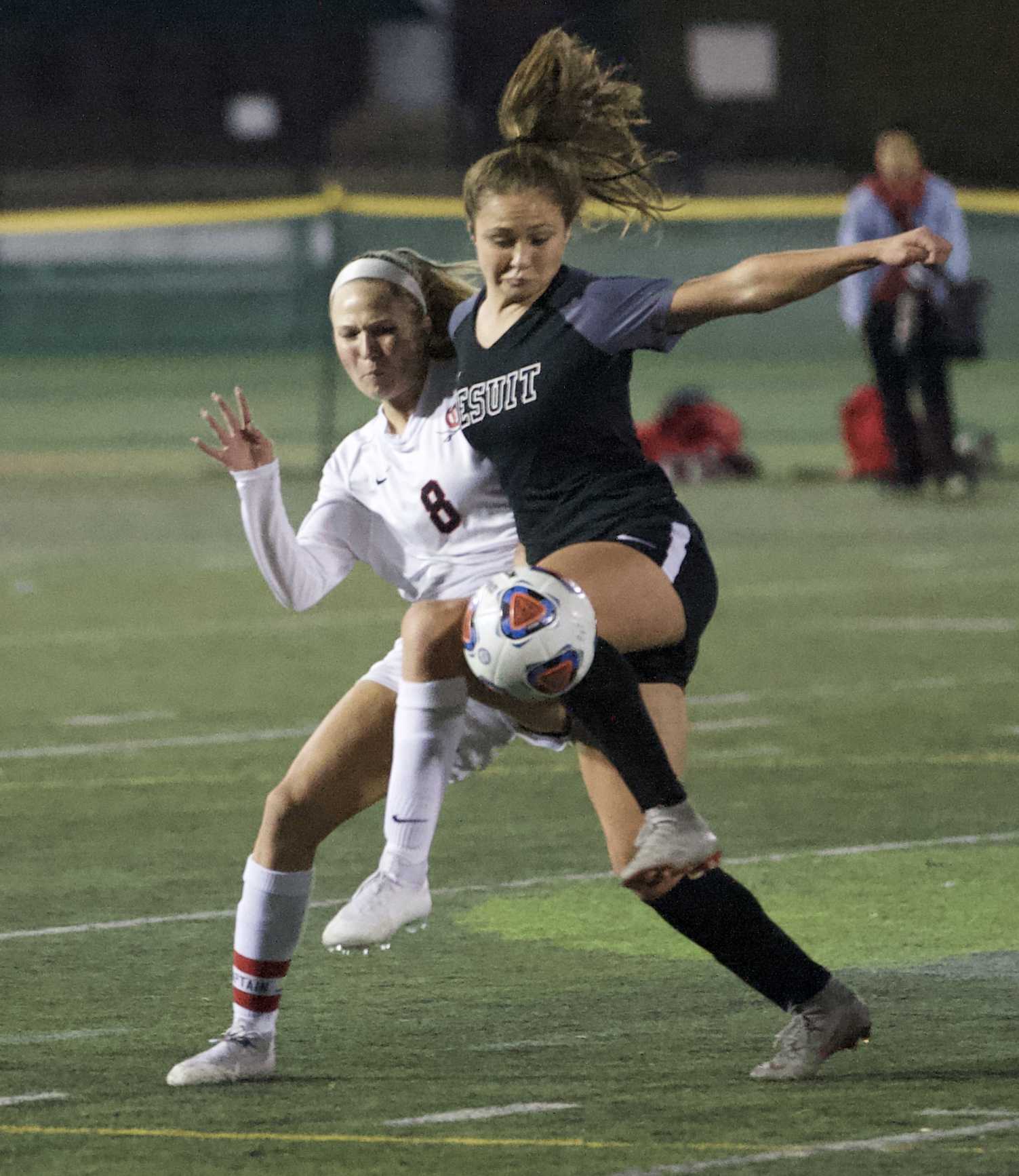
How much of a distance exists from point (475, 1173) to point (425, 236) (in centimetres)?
2147

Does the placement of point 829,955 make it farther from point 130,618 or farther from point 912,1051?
point 130,618

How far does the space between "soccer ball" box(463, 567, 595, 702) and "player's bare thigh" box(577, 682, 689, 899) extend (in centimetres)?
23

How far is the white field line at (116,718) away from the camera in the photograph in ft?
36.9

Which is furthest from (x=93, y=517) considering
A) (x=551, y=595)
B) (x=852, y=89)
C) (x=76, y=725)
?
(x=852, y=89)

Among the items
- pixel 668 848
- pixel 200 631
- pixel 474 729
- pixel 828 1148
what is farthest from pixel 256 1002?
pixel 200 631

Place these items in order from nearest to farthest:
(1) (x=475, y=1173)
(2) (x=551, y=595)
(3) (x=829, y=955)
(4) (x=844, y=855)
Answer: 1. (1) (x=475, y=1173)
2. (2) (x=551, y=595)
3. (3) (x=829, y=955)
4. (4) (x=844, y=855)

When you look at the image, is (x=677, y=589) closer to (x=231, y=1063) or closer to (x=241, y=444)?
(x=241, y=444)

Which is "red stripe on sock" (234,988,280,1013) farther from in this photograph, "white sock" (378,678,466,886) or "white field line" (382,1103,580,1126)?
"white field line" (382,1103,580,1126)

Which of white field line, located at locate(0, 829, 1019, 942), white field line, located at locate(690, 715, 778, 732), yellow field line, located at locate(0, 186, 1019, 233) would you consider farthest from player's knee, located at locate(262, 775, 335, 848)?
yellow field line, located at locate(0, 186, 1019, 233)

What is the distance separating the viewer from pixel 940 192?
19.1 meters

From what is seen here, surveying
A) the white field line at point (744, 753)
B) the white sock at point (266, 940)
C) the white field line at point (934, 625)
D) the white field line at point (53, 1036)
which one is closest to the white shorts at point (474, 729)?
the white sock at point (266, 940)

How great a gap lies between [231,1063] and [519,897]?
2223mm

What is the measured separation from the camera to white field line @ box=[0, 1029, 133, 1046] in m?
6.27

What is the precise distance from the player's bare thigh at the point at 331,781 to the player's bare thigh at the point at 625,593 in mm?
598
